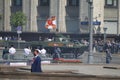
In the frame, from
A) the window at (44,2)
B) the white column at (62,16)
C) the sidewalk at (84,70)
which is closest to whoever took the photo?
the sidewalk at (84,70)

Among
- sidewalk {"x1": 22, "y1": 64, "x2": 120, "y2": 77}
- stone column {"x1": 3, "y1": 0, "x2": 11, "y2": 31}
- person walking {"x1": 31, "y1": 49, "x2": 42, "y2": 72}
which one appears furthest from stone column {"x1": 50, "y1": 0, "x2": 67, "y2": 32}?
person walking {"x1": 31, "y1": 49, "x2": 42, "y2": 72}

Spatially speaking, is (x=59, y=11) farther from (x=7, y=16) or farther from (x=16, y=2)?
(x=7, y=16)

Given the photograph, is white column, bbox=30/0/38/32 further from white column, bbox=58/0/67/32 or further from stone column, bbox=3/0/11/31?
stone column, bbox=3/0/11/31

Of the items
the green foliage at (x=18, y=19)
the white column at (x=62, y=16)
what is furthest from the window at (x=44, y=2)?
the green foliage at (x=18, y=19)

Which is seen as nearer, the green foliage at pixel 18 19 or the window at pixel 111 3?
the green foliage at pixel 18 19

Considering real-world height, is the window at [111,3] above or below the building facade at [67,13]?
above

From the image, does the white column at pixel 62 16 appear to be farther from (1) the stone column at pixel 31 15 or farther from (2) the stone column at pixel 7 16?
(2) the stone column at pixel 7 16

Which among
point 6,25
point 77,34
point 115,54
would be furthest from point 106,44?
point 6,25

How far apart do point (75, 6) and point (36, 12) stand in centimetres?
619

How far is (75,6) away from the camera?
3305 inches

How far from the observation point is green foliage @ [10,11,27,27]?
7949 centimetres

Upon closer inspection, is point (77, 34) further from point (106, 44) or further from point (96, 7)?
point (106, 44)

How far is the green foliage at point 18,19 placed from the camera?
79.5 meters

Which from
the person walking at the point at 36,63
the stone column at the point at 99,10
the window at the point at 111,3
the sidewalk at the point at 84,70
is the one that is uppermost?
the window at the point at 111,3
